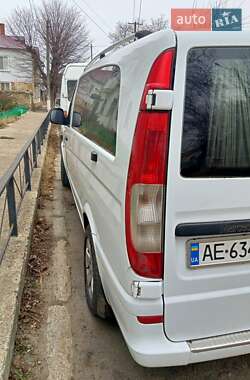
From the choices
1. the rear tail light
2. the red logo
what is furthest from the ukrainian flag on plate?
the red logo

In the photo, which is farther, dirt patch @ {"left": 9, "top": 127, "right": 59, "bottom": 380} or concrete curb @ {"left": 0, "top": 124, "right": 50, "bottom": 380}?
dirt patch @ {"left": 9, "top": 127, "right": 59, "bottom": 380}

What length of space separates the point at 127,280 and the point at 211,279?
43 cm

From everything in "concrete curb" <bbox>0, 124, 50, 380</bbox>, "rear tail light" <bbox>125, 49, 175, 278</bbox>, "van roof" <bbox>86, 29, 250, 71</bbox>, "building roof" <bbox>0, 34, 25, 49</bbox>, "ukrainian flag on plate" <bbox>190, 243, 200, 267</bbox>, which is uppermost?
"building roof" <bbox>0, 34, 25, 49</bbox>

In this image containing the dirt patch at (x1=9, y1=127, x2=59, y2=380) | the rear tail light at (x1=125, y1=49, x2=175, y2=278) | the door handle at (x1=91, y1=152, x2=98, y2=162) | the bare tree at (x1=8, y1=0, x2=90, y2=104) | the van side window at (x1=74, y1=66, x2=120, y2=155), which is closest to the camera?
the rear tail light at (x1=125, y1=49, x2=175, y2=278)

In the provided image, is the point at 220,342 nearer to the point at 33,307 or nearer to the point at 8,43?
the point at 33,307

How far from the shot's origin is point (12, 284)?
2.93 m

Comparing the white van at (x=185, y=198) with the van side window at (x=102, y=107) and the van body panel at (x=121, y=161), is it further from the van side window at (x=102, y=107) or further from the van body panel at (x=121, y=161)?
the van side window at (x=102, y=107)

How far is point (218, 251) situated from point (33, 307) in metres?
1.91

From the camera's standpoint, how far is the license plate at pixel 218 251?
5.87ft

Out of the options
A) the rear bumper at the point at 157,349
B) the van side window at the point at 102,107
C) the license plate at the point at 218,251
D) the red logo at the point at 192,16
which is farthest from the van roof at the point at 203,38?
the red logo at the point at 192,16

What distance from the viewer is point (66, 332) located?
281 cm

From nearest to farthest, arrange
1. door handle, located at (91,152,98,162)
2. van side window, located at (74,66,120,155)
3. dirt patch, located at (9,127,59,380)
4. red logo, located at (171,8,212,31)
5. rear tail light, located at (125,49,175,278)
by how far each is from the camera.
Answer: rear tail light, located at (125,49,175,278) → van side window, located at (74,66,120,155) → dirt patch, located at (9,127,59,380) → door handle, located at (91,152,98,162) → red logo, located at (171,8,212,31)

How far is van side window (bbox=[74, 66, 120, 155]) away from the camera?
2279mm

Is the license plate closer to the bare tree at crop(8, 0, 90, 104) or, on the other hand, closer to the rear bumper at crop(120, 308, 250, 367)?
the rear bumper at crop(120, 308, 250, 367)
